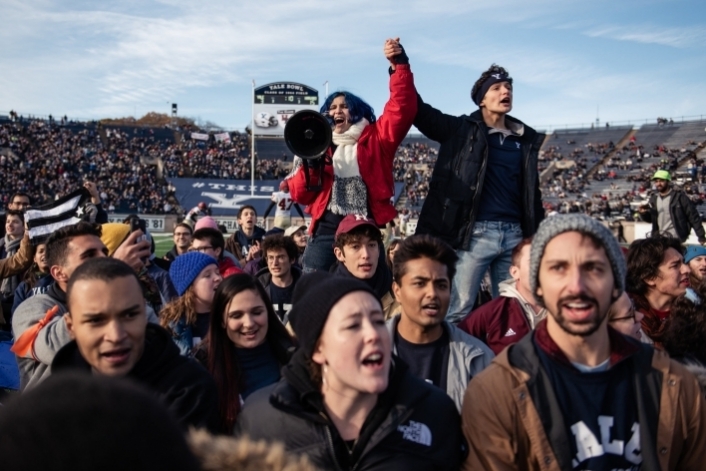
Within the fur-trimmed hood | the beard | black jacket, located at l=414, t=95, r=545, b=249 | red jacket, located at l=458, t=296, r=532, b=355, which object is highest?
black jacket, located at l=414, t=95, r=545, b=249

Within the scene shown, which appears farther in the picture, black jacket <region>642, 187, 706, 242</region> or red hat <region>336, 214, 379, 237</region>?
black jacket <region>642, 187, 706, 242</region>

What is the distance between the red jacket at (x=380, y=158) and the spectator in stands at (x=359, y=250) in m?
0.21

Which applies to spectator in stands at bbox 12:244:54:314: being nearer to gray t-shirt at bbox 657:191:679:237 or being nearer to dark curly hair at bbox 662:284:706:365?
dark curly hair at bbox 662:284:706:365

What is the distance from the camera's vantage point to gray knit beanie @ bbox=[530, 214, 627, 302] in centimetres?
223

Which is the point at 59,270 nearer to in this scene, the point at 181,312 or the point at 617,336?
the point at 181,312

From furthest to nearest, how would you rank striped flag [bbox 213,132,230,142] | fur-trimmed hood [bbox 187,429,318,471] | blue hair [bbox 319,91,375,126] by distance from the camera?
striped flag [bbox 213,132,230,142] < blue hair [bbox 319,91,375,126] < fur-trimmed hood [bbox 187,429,318,471]

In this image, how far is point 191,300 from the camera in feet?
13.5

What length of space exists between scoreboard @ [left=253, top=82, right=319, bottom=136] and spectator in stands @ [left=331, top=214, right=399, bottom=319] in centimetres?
3987

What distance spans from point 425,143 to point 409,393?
60.4 metres

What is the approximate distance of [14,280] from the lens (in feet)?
21.6

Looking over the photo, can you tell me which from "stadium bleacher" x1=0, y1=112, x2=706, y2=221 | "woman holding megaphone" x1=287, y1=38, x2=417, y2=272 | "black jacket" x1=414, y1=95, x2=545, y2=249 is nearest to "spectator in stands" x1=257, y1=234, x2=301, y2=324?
"woman holding megaphone" x1=287, y1=38, x2=417, y2=272

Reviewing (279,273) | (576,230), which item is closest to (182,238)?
(279,273)

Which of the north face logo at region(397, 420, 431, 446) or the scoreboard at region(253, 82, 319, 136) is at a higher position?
the scoreboard at region(253, 82, 319, 136)

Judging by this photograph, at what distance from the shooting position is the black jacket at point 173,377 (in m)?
2.52
